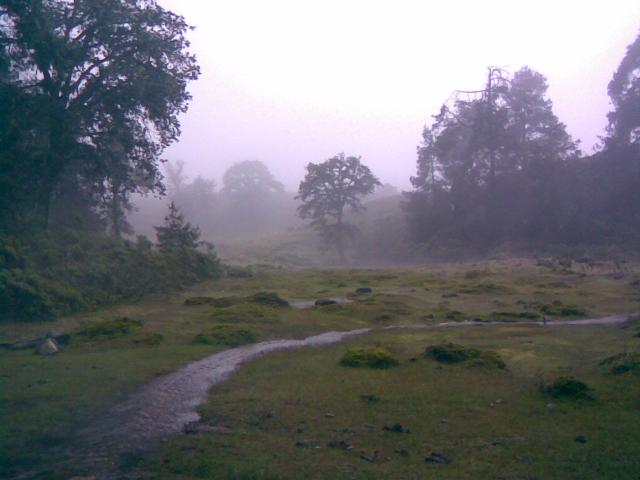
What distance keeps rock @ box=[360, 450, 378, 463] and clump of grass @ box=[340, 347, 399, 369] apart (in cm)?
618

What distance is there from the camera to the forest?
9875 mm

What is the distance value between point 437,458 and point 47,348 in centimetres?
1220

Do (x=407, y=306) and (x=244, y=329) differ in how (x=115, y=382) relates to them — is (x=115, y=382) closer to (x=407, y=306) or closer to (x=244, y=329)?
(x=244, y=329)

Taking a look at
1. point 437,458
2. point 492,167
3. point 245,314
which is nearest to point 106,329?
point 245,314

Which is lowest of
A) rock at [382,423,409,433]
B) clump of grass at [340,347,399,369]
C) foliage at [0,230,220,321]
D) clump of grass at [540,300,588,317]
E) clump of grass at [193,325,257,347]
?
clump of grass at [540,300,588,317]

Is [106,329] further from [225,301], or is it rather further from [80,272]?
[80,272]

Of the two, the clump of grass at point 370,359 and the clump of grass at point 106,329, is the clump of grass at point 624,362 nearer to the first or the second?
the clump of grass at point 370,359

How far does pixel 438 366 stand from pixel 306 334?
6.65 metres

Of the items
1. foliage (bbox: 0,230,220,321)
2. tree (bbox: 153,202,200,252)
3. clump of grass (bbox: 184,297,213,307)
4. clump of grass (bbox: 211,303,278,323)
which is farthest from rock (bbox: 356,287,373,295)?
tree (bbox: 153,202,200,252)

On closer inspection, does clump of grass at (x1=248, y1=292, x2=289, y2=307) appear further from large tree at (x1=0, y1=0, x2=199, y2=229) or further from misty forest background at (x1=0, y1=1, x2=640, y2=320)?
large tree at (x1=0, y1=0, x2=199, y2=229)

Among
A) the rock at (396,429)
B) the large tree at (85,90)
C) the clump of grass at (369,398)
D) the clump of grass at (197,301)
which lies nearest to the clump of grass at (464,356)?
the clump of grass at (369,398)

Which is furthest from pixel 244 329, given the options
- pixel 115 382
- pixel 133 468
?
pixel 133 468

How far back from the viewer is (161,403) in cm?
1234

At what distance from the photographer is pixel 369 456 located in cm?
900
